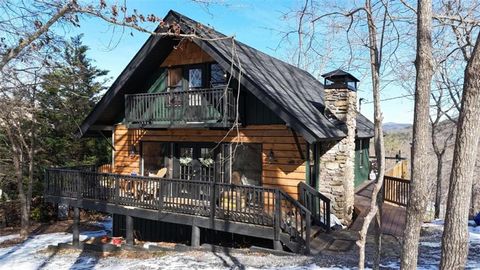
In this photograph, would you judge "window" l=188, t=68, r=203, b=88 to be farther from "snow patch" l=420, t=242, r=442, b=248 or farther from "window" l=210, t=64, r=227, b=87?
"snow patch" l=420, t=242, r=442, b=248

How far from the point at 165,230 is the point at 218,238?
6.71 ft

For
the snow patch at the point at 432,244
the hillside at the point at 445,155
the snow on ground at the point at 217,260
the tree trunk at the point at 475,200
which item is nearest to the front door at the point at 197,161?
the snow on ground at the point at 217,260

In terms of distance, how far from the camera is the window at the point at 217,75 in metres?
11.7

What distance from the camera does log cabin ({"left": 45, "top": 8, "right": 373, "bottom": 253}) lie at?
30.8 feet

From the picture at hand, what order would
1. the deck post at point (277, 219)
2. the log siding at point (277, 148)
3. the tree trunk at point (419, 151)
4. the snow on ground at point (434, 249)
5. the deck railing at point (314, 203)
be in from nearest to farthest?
the tree trunk at point (419, 151)
the snow on ground at point (434, 249)
the deck post at point (277, 219)
the deck railing at point (314, 203)
the log siding at point (277, 148)

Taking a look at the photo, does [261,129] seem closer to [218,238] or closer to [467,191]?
[218,238]

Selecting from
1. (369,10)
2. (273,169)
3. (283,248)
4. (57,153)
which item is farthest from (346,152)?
(57,153)

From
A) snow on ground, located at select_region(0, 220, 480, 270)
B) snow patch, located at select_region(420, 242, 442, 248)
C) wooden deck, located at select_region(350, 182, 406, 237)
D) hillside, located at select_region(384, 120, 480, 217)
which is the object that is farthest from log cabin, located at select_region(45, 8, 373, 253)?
hillside, located at select_region(384, 120, 480, 217)

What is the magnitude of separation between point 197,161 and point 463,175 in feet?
29.1

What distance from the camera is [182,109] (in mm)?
11070

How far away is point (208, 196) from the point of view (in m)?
9.85

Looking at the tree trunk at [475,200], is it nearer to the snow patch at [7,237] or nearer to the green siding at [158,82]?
the green siding at [158,82]

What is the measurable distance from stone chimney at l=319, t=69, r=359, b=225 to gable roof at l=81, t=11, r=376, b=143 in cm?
34

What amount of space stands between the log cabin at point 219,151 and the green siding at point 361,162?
2.14 metres
